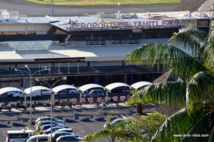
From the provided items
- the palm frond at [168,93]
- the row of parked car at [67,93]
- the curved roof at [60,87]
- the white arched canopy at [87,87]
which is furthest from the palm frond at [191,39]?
the row of parked car at [67,93]

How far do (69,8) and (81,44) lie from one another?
37.3m

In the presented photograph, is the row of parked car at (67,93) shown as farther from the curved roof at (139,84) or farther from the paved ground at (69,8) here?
the paved ground at (69,8)

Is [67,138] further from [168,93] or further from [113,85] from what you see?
[168,93]

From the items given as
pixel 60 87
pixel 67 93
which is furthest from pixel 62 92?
pixel 60 87

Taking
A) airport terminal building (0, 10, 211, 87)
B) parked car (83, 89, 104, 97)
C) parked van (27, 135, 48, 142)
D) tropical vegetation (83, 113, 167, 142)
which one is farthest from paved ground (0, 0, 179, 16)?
tropical vegetation (83, 113, 167, 142)

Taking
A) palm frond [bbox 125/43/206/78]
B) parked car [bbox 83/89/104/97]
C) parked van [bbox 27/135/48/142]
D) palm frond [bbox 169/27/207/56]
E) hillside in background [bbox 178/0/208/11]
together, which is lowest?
parked van [bbox 27/135/48/142]

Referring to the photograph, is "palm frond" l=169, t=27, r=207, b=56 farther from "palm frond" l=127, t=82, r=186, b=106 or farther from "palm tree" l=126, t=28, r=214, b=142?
"palm frond" l=127, t=82, r=186, b=106

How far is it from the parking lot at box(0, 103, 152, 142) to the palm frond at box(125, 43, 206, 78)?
29173 mm

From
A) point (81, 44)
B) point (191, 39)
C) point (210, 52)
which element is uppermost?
point (191, 39)

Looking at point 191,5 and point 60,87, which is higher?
point 191,5

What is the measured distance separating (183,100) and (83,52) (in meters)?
55.0

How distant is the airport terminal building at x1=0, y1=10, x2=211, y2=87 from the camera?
6875cm

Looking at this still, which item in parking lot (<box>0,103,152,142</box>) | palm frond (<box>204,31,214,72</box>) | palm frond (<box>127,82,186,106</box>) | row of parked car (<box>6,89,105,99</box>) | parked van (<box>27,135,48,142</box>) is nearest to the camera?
palm frond (<box>204,31,214,72</box>)

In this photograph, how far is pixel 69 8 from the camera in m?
113
